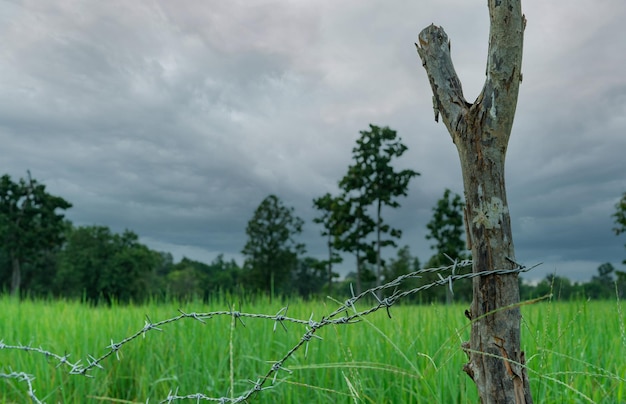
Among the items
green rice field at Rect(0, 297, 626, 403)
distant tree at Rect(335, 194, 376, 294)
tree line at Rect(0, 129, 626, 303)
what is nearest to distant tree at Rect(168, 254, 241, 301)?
tree line at Rect(0, 129, 626, 303)

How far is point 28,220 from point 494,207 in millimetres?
54028

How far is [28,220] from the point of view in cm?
4959

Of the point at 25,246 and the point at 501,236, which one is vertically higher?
the point at 25,246

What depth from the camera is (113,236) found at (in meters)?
55.9

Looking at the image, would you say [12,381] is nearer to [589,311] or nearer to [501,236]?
[501,236]

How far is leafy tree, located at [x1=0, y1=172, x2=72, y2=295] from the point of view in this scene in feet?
159

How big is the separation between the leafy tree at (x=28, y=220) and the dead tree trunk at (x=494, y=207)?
2071 inches

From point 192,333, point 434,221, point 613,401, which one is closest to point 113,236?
point 434,221

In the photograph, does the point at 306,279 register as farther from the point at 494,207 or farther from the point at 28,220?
the point at 494,207

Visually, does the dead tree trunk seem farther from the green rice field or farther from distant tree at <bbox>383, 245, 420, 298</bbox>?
distant tree at <bbox>383, 245, 420, 298</bbox>

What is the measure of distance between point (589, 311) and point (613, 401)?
388 cm

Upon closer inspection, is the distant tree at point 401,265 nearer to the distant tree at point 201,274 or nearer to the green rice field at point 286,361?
the distant tree at point 201,274

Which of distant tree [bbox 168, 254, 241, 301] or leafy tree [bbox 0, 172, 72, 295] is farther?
distant tree [bbox 168, 254, 241, 301]

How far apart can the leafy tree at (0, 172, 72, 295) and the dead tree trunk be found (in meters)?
52.6
